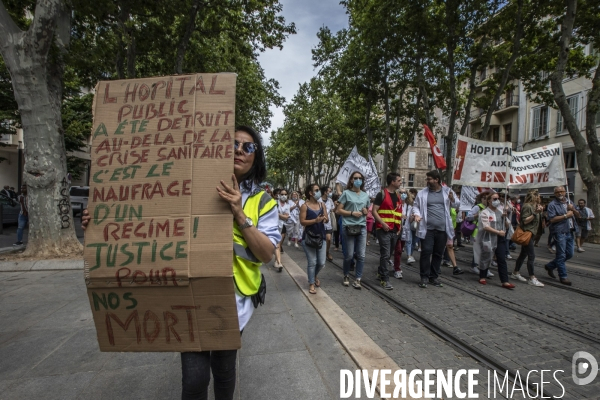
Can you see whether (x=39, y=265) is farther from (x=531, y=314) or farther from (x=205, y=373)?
(x=531, y=314)

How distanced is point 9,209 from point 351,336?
16292 mm

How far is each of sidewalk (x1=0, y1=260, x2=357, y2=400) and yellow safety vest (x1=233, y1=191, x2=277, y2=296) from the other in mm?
1253

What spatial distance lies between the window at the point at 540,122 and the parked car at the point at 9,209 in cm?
3183

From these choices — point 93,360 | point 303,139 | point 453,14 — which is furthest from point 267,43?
point 303,139

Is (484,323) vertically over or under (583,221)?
under

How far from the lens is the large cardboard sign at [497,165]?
7.10 meters

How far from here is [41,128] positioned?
24.3 ft

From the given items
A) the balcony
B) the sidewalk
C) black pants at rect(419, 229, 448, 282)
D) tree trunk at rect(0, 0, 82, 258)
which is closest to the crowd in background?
black pants at rect(419, 229, 448, 282)

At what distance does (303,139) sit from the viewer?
35312 millimetres

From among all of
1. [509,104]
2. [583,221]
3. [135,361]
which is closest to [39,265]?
[135,361]

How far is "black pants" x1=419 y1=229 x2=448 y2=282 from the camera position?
6.12 metres

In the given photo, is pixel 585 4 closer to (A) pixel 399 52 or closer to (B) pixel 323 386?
(A) pixel 399 52

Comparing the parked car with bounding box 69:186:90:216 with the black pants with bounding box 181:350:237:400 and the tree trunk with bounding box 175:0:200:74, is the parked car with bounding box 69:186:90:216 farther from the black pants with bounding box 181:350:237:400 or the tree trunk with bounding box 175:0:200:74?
the black pants with bounding box 181:350:237:400

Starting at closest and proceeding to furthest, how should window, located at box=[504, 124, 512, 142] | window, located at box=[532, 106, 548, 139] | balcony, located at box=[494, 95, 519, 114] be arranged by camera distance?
window, located at box=[532, 106, 548, 139], balcony, located at box=[494, 95, 519, 114], window, located at box=[504, 124, 512, 142]
